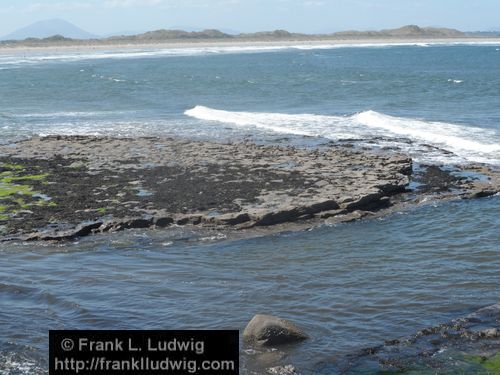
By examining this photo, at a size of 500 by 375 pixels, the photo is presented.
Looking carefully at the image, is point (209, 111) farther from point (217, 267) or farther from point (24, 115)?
point (217, 267)

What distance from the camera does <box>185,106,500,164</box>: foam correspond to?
34.2 metres

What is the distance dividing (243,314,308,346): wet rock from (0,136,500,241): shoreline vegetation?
26.4 ft

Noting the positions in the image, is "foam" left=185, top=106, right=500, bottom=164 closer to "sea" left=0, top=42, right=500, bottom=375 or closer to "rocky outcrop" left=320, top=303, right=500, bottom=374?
"sea" left=0, top=42, right=500, bottom=375

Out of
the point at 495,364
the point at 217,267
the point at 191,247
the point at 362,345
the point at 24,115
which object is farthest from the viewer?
the point at 24,115

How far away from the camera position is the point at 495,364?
13.7 m

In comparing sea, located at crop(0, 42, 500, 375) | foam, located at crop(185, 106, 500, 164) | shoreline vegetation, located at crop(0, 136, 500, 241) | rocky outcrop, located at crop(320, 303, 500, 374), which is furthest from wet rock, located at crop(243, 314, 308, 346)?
foam, located at crop(185, 106, 500, 164)

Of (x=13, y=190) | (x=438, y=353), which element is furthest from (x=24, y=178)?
(x=438, y=353)

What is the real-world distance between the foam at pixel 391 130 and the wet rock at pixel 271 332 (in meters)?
18.9

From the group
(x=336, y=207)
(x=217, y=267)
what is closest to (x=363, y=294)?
(x=217, y=267)

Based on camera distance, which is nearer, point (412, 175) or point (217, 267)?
point (217, 267)

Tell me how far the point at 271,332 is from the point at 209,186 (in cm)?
1279

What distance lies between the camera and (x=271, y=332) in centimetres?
1477

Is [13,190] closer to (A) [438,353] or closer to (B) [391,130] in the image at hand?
(A) [438,353]

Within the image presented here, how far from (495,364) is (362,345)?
7.85ft
